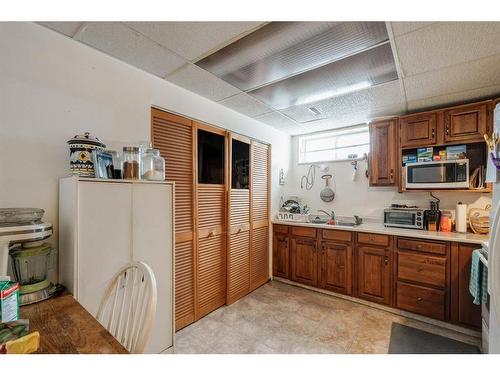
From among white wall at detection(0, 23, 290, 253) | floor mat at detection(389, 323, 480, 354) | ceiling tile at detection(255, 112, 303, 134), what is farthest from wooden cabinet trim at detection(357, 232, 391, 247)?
white wall at detection(0, 23, 290, 253)

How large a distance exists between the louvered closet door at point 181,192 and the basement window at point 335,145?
7.32 ft

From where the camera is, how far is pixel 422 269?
2350mm

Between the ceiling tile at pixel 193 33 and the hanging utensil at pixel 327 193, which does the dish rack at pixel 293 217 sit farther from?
the ceiling tile at pixel 193 33

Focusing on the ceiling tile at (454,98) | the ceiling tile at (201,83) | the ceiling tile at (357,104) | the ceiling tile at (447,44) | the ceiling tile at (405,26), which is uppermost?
the ceiling tile at (201,83)

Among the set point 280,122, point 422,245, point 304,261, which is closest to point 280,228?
point 304,261

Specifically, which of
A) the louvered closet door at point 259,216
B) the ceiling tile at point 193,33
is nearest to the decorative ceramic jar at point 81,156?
the ceiling tile at point 193,33

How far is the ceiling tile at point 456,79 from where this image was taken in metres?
1.77

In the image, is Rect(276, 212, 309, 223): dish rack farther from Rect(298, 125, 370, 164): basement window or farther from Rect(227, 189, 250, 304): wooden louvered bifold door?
Rect(298, 125, 370, 164): basement window

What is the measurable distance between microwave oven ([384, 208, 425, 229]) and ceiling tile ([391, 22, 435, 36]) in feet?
6.69

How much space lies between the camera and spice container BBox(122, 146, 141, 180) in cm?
159

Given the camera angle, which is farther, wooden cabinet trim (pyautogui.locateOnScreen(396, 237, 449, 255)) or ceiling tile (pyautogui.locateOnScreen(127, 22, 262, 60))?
wooden cabinet trim (pyautogui.locateOnScreen(396, 237, 449, 255))

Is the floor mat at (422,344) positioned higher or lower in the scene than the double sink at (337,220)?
lower

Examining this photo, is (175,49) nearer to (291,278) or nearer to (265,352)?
(265,352)

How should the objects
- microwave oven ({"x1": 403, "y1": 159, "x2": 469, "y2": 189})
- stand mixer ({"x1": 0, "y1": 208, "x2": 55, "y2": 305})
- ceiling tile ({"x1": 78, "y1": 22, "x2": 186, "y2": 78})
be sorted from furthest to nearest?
microwave oven ({"x1": 403, "y1": 159, "x2": 469, "y2": 189})
ceiling tile ({"x1": 78, "y1": 22, "x2": 186, "y2": 78})
stand mixer ({"x1": 0, "y1": 208, "x2": 55, "y2": 305})
